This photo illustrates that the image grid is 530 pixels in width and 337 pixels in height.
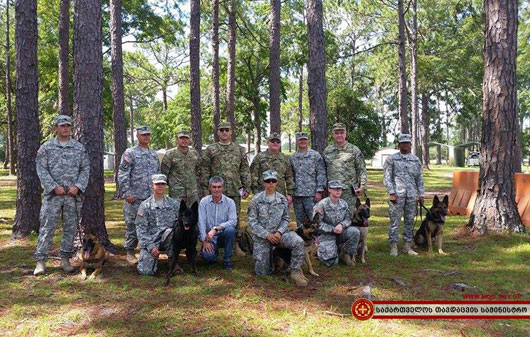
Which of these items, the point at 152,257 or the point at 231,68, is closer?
the point at 152,257

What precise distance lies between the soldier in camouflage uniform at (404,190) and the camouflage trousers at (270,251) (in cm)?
231

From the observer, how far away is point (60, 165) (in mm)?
6062

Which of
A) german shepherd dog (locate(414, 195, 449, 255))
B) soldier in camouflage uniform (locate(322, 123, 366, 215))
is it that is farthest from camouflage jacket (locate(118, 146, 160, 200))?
german shepherd dog (locate(414, 195, 449, 255))

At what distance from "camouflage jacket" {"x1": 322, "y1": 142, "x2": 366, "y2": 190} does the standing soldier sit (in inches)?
61.5

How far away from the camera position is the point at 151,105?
191 ft

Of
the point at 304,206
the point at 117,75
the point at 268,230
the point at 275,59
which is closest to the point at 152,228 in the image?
the point at 268,230

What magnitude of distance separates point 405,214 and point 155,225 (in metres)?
4.43

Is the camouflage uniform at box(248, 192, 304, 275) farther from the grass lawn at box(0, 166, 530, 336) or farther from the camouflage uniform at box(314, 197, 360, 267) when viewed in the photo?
the camouflage uniform at box(314, 197, 360, 267)

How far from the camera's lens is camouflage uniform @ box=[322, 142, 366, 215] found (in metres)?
7.18

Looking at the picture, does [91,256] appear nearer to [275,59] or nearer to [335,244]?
[335,244]

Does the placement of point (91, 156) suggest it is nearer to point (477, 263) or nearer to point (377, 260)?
point (377, 260)

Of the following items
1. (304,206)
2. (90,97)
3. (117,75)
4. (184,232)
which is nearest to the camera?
(184,232)

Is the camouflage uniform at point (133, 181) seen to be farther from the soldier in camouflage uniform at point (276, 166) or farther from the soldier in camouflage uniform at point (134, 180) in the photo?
the soldier in camouflage uniform at point (276, 166)

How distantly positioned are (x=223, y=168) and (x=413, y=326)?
4106 millimetres
